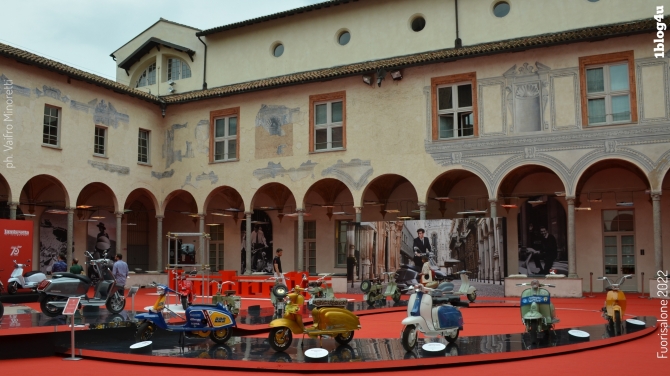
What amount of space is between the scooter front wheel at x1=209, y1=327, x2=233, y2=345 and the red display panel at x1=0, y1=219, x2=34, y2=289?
1200cm

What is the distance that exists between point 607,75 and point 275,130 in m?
12.0

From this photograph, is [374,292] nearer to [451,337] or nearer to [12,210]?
[451,337]

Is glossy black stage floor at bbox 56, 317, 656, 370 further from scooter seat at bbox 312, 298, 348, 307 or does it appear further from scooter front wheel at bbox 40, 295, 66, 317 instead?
scooter front wheel at bbox 40, 295, 66, 317

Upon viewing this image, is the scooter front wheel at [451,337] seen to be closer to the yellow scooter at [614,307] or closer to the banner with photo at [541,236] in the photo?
the yellow scooter at [614,307]

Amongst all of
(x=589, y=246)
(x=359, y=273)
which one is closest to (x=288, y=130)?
(x=359, y=273)

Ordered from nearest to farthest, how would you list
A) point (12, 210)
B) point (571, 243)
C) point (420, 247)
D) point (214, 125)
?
point (571, 243), point (12, 210), point (420, 247), point (214, 125)

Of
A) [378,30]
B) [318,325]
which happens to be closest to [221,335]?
[318,325]

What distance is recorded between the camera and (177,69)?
31953 millimetres

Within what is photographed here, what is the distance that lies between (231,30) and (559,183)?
51.1 feet

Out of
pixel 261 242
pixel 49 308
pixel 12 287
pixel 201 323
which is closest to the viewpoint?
pixel 201 323

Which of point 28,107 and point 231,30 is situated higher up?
point 231,30

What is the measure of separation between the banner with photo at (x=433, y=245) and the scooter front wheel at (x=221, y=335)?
11.6 metres

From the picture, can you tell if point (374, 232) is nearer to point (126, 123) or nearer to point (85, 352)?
point (126, 123)

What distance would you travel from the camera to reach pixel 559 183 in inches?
931
